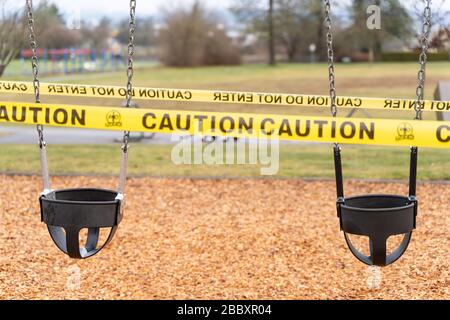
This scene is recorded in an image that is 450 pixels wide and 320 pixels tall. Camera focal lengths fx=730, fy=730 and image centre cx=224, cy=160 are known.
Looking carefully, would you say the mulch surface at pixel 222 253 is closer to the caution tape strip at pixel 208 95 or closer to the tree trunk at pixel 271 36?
the caution tape strip at pixel 208 95

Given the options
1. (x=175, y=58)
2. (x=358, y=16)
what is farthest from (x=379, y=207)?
(x=175, y=58)

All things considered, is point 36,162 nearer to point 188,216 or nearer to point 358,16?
point 188,216

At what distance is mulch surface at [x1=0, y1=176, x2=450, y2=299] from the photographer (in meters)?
4.97

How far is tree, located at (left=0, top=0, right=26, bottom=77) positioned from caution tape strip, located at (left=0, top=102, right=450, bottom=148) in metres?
9.03

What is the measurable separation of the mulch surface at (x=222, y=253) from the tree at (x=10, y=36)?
16.3 ft

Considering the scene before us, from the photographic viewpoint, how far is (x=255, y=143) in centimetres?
1186

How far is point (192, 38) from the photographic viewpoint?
46.7 meters

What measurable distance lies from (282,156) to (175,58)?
1453 inches

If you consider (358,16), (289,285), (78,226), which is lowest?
(289,285)

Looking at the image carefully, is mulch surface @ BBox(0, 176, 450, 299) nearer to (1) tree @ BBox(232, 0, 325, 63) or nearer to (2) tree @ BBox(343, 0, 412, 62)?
(2) tree @ BBox(343, 0, 412, 62)

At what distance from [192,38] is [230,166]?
37.5m

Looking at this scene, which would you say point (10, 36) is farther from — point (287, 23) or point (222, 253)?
point (287, 23)

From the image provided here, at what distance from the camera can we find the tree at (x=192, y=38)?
4594 centimetres

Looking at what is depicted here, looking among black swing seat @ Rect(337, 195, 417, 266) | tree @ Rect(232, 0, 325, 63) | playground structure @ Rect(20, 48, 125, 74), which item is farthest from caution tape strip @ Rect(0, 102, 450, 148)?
tree @ Rect(232, 0, 325, 63)
